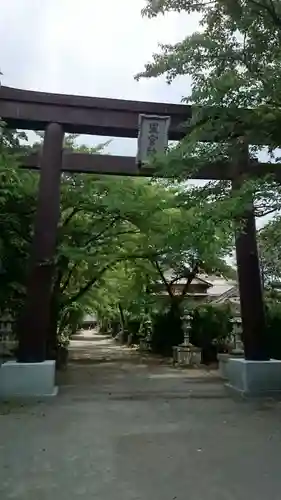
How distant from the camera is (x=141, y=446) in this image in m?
5.16

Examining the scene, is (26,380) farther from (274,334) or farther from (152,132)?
(274,334)

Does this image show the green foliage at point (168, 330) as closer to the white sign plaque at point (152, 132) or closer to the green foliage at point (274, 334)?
the green foliage at point (274, 334)

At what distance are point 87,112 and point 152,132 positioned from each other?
125 centimetres

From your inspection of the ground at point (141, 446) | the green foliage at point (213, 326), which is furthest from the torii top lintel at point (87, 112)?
the green foliage at point (213, 326)

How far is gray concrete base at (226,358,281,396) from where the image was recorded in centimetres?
849

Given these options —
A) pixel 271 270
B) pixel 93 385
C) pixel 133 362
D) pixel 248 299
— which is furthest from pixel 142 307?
pixel 248 299

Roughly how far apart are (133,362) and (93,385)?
559 centimetres

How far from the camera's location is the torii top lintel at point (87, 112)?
345 inches

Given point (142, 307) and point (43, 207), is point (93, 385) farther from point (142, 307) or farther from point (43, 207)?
point (142, 307)

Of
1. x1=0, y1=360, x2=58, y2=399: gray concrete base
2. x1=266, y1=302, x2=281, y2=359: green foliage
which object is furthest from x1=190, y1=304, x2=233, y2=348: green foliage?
x1=0, y1=360, x2=58, y2=399: gray concrete base

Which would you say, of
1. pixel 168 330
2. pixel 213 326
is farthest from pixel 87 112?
pixel 168 330

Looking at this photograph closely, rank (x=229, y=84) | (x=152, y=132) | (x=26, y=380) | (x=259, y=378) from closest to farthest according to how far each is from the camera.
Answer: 1. (x=229, y=84)
2. (x=26, y=380)
3. (x=259, y=378)
4. (x=152, y=132)

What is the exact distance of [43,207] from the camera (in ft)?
28.6

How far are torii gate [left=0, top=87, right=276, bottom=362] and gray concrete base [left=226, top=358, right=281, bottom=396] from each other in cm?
20
